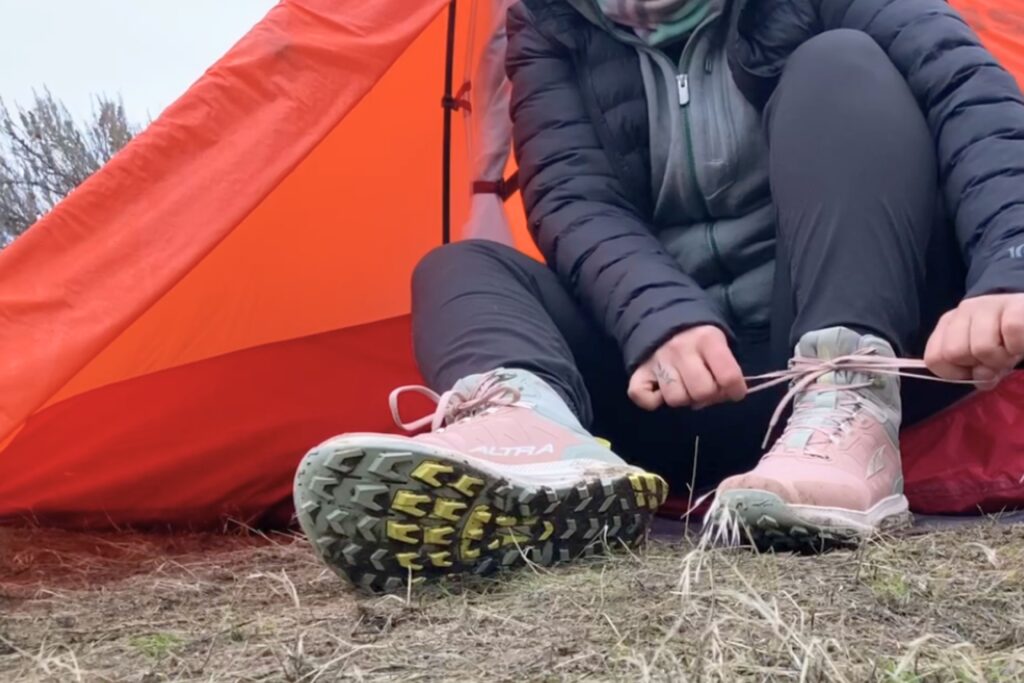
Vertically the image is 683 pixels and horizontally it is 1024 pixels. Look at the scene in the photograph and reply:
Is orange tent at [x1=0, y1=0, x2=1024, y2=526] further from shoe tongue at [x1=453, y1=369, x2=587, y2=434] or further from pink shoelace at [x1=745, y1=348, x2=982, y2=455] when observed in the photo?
pink shoelace at [x1=745, y1=348, x2=982, y2=455]

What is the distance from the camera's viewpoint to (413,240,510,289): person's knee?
3.69ft

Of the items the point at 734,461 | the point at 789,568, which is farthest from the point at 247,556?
the point at 789,568

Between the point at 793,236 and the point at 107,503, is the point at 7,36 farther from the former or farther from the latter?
the point at 793,236

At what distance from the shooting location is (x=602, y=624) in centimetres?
67

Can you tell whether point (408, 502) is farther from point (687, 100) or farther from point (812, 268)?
point (687, 100)

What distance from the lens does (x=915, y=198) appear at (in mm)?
1012

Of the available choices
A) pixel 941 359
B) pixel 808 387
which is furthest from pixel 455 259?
pixel 941 359

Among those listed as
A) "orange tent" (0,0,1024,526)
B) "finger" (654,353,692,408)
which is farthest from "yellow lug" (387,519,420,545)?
"orange tent" (0,0,1024,526)

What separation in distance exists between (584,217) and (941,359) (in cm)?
44

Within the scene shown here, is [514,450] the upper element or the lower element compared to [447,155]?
lower

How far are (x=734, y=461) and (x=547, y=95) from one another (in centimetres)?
45

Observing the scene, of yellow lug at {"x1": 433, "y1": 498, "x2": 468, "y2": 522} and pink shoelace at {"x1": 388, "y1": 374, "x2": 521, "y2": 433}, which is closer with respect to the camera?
yellow lug at {"x1": 433, "y1": 498, "x2": 468, "y2": 522}

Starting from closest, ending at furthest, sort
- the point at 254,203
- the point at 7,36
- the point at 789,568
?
1. the point at 789,568
2. the point at 254,203
3. the point at 7,36

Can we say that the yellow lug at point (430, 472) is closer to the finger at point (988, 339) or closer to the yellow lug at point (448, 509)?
the yellow lug at point (448, 509)
